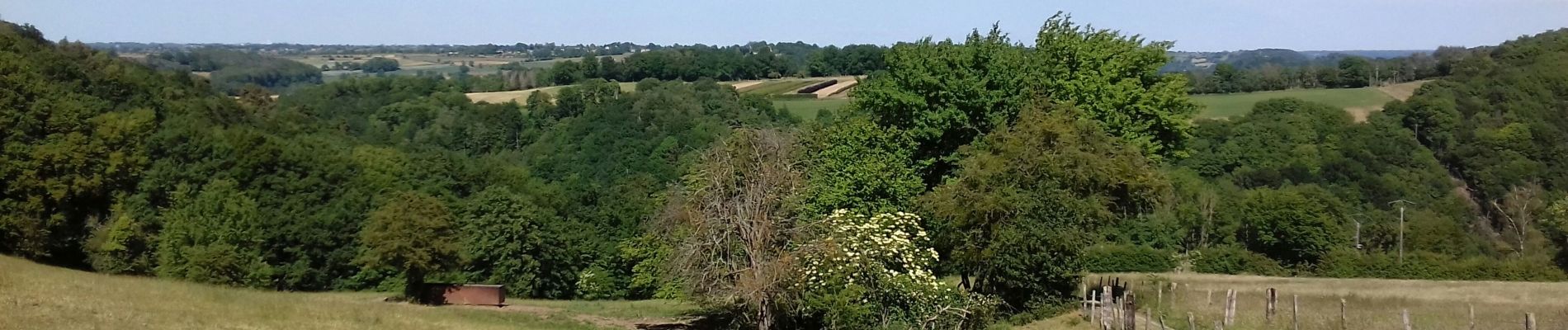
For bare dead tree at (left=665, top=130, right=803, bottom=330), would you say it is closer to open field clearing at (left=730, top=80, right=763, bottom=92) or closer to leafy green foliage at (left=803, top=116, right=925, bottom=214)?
→ leafy green foliage at (left=803, top=116, right=925, bottom=214)

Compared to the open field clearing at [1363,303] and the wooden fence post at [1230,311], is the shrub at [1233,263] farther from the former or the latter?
the wooden fence post at [1230,311]

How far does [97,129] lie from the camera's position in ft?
159

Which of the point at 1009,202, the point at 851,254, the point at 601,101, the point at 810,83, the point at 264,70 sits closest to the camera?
the point at 851,254

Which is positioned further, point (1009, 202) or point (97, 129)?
point (97, 129)

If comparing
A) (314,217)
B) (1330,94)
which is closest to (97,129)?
(314,217)

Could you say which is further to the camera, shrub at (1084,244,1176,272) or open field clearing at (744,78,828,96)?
open field clearing at (744,78,828,96)

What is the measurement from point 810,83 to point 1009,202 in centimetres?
10205

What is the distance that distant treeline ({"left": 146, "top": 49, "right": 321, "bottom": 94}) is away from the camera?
16138 centimetres

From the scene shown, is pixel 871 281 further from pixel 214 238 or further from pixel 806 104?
pixel 806 104

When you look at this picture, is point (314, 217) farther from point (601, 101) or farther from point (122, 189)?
point (601, 101)

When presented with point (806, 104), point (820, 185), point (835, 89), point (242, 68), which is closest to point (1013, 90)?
point (820, 185)

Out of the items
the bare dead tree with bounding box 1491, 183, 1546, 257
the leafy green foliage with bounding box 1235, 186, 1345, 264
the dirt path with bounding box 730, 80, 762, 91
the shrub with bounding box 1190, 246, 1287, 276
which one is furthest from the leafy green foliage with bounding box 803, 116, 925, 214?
the dirt path with bounding box 730, 80, 762, 91

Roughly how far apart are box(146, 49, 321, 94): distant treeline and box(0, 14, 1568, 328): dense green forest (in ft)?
184

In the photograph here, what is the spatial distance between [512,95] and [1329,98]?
78301 millimetres
